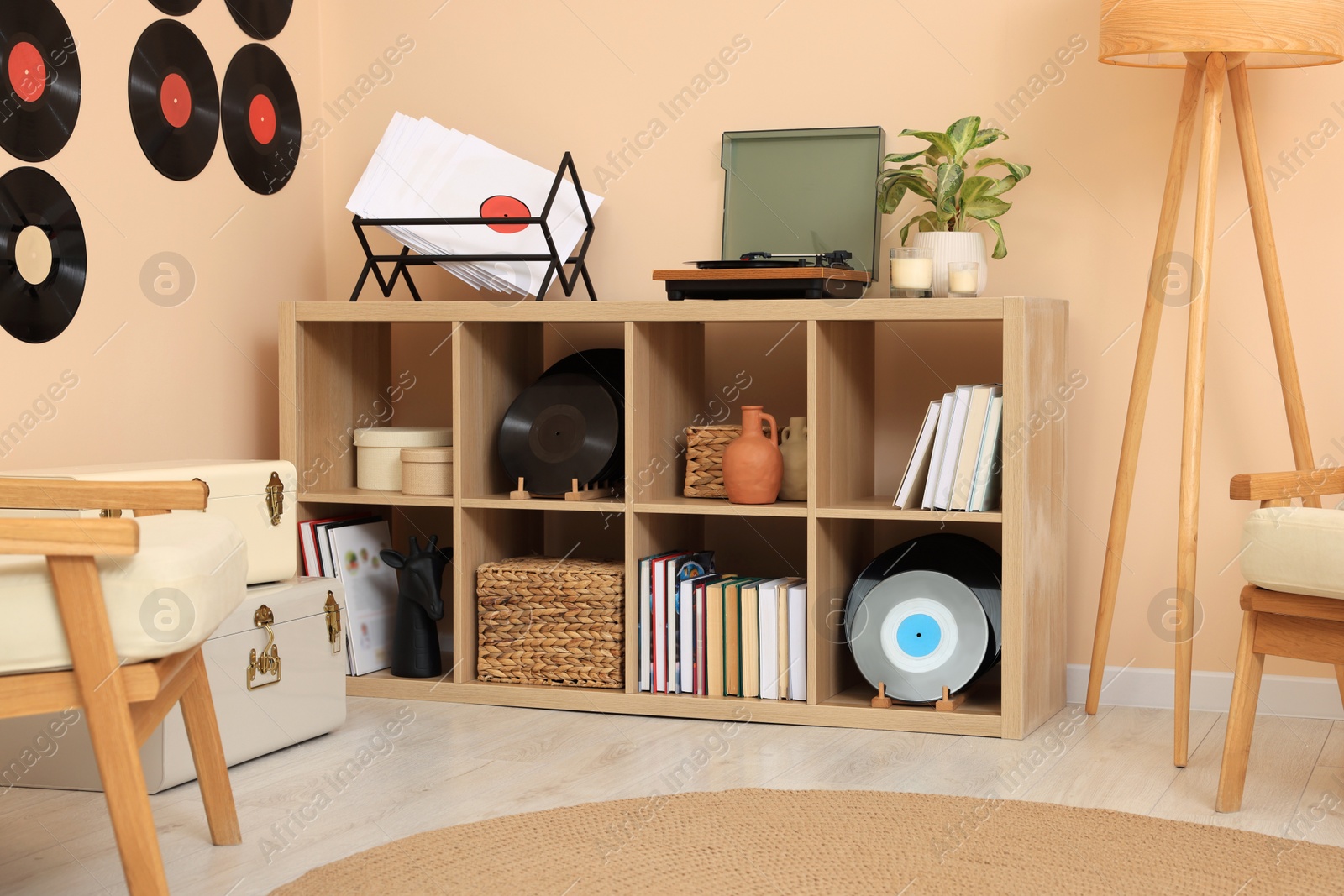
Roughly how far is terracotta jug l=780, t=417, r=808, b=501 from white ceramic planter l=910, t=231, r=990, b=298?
0.40 meters

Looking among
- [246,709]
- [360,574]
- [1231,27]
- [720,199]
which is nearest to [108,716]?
[246,709]

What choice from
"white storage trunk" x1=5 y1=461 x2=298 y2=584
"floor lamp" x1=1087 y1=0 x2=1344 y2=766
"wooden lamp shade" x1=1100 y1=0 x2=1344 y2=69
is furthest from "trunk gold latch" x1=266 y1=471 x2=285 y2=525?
"wooden lamp shade" x1=1100 y1=0 x2=1344 y2=69

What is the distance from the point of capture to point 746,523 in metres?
3.06

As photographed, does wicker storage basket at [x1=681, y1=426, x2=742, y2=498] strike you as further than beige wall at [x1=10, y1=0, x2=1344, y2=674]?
Yes

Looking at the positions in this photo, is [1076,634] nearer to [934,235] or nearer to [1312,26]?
[934,235]

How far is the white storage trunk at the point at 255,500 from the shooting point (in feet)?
7.70

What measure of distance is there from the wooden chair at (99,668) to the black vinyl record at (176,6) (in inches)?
60.3

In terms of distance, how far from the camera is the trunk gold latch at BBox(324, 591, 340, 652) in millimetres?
2574

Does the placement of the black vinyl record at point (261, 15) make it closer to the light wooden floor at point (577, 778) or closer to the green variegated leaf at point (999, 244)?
the light wooden floor at point (577, 778)

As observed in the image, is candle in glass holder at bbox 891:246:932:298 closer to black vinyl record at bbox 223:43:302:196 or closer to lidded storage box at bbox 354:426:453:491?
lidded storage box at bbox 354:426:453:491

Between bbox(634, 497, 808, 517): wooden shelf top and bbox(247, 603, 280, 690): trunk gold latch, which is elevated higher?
bbox(634, 497, 808, 517): wooden shelf top

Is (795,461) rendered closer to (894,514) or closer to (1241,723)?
(894,514)

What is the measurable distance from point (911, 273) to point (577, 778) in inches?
45.7

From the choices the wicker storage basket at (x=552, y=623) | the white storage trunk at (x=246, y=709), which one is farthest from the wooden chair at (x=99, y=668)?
the wicker storage basket at (x=552, y=623)
